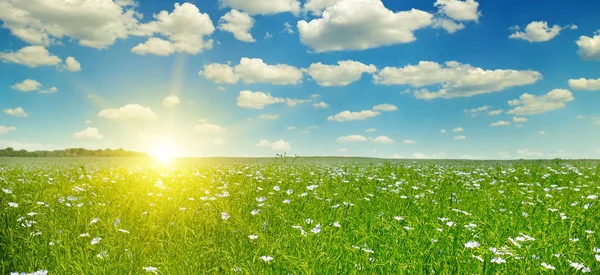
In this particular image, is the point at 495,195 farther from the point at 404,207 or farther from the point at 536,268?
the point at 536,268

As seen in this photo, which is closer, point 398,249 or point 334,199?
point 398,249

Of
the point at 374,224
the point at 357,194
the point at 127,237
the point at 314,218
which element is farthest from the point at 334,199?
the point at 127,237

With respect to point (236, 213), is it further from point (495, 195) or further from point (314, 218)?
point (495, 195)

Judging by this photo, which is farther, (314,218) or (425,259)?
(314,218)

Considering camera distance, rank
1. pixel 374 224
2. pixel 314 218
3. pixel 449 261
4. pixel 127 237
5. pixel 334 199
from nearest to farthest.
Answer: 1. pixel 449 261
2. pixel 127 237
3. pixel 374 224
4. pixel 314 218
5. pixel 334 199

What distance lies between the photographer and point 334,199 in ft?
28.3

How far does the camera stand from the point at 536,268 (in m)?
4.49

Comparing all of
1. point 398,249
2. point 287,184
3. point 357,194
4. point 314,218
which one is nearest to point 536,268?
point 398,249

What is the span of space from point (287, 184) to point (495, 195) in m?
4.84

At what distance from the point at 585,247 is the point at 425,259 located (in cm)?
242

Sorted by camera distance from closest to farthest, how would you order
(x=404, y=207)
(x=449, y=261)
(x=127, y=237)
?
(x=449, y=261) < (x=127, y=237) < (x=404, y=207)

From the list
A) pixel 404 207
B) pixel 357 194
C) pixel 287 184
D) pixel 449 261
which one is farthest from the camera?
pixel 287 184

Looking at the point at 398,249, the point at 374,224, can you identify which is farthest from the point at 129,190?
the point at 398,249

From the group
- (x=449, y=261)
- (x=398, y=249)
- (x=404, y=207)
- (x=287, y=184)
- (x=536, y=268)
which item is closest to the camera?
(x=536, y=268)
